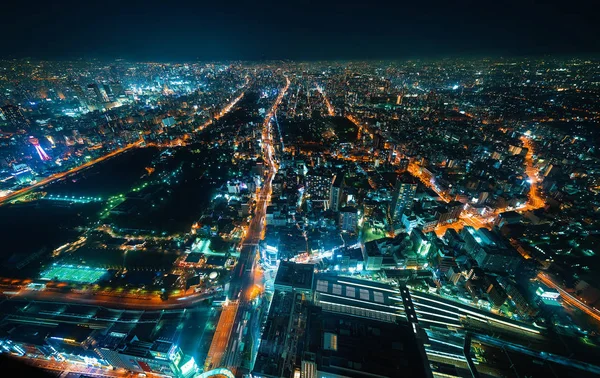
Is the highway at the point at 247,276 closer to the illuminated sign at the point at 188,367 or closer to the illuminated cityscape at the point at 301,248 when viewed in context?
the illuminated cityscape at the point at 301,248

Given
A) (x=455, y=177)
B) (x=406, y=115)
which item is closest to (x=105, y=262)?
(x=455, y=177)

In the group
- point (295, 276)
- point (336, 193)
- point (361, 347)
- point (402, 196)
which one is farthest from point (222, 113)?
point (361, 347)

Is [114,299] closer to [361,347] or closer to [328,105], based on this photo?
[361,347]

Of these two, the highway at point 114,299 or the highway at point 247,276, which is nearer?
the highway at point 247,276

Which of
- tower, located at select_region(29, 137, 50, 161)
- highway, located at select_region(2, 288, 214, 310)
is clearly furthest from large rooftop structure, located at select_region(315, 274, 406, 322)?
tower, located at select_region(29, 137, 50, 161)

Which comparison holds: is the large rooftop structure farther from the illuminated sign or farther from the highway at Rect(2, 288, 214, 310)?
the highway at Rect(2, 288, 214, 310)

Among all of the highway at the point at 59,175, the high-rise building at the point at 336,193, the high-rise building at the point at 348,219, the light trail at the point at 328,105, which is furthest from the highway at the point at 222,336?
the light trail at the point at 328,105

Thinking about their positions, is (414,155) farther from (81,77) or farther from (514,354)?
(81,77)
